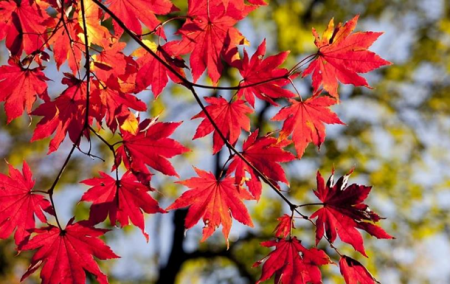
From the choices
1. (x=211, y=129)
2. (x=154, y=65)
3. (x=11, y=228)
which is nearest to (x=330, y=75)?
(x=211, y=129)

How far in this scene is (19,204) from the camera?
1.39 meters

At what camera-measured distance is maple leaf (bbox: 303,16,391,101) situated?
1260 mm

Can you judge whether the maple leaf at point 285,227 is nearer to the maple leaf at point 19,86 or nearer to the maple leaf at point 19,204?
the maple leaf at point 19,204

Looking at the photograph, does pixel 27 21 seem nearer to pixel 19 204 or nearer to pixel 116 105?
pixel 116 105

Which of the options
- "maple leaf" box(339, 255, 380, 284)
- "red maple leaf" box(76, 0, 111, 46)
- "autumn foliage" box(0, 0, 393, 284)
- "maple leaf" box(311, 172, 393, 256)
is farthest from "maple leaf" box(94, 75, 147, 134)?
"maple leaf" box(339, 255, 380, 284)

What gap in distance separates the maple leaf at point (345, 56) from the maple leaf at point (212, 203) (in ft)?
1.50

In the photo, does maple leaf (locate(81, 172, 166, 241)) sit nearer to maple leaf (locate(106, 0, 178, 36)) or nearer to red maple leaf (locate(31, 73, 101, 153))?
red maple leaf (locate(31, 73, 101, 153))

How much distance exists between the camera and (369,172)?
307 inches

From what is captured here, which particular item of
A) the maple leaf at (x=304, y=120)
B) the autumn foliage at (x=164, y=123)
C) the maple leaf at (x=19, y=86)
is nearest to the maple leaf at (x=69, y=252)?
the autumn foliage at (x=164, y=123)

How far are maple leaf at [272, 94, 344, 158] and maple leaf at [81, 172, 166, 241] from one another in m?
0.52

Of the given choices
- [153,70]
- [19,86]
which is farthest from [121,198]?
[19,86]

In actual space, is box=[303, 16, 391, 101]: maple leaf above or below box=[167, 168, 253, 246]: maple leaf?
above

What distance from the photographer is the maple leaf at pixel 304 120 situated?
1526 mm

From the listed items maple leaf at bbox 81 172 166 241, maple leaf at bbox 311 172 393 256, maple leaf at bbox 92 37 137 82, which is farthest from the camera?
maple leaf at bbox 92 37 137 82
